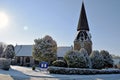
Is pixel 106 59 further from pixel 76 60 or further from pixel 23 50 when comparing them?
pixel 23 50

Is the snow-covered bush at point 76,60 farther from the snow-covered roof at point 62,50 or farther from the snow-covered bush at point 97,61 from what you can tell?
the snow-covered roof at point 62,50

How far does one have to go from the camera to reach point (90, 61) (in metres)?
33.8

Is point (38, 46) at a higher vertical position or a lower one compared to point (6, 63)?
higher

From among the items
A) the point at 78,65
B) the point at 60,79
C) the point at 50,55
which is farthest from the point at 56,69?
the point at 50,55

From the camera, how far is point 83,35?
156ft

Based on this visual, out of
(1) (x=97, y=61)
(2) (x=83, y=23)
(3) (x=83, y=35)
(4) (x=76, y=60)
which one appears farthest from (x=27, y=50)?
(4) (x=76, y=60)

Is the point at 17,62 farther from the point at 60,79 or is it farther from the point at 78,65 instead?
the point at 60,79

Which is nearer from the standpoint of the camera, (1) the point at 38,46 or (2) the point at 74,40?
(1) the point at 38,46

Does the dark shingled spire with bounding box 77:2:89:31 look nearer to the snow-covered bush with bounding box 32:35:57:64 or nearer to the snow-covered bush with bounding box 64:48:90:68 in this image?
the snow-covered bush with bounding box 32:35:57:64

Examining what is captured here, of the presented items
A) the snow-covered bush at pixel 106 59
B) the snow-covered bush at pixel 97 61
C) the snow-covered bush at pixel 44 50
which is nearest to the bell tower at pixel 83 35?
the snow-covered bush at pixel 44 50

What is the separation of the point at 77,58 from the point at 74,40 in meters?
17.8

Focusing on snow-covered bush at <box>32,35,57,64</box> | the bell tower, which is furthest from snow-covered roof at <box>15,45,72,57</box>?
snow-covered bush at <box>32,35,57,64</box>

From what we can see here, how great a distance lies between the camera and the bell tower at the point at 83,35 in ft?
154

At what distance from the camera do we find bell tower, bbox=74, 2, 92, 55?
154ft
